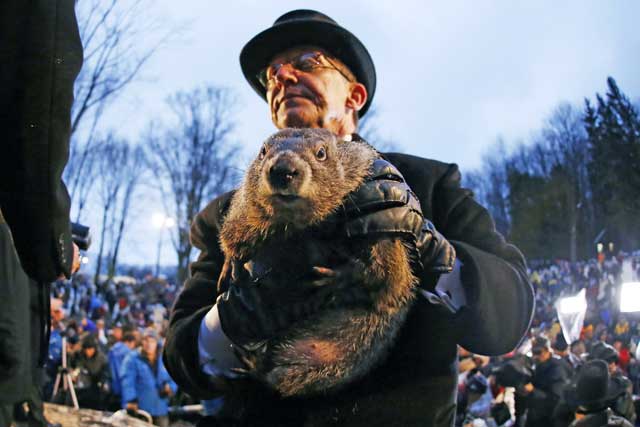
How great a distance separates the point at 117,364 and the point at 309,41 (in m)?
9.39

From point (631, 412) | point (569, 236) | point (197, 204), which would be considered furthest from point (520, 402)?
point (569, 236)

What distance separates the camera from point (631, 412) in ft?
27.1

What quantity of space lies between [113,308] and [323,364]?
28.7 meters

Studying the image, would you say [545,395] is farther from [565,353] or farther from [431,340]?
[431,340]

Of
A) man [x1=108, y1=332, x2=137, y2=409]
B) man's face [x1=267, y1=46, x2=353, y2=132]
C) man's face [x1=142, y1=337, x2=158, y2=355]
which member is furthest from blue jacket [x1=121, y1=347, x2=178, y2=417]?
man's face [x1=267, y1=46, x2=353, y2=132]

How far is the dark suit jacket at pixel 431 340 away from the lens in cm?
192

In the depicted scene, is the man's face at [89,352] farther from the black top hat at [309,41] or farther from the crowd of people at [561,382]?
the black top hat at [309,41]

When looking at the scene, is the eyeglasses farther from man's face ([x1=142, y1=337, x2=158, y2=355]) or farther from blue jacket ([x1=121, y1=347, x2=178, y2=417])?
man's face ([x1=142, y1=337, x2=158, y2=355])

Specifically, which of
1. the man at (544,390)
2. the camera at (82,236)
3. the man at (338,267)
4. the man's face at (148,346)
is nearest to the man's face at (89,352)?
Answer: the man's face at (148,346)

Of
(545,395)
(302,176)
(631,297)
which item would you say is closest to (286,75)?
(302,176)

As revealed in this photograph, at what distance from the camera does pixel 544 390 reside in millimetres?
10078

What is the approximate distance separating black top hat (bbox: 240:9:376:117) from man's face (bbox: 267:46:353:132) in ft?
0.12

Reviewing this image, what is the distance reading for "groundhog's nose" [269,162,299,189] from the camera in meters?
1.60

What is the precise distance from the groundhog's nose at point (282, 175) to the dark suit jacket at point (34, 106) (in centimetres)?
56
